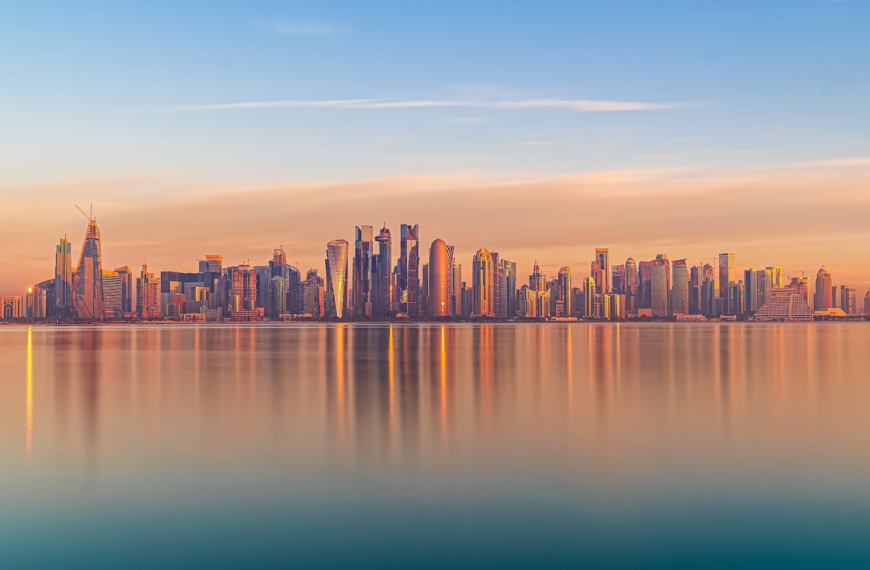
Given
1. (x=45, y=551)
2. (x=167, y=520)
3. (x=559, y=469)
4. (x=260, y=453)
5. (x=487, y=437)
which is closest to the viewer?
(x=45, y=551)

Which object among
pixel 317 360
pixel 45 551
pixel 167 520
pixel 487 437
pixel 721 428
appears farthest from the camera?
pixel 317 360

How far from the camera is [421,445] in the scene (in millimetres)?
28109

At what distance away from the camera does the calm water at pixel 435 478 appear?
1652 cm

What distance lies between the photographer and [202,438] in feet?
98.9

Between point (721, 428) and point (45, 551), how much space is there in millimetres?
25403

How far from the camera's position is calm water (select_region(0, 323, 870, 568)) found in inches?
650

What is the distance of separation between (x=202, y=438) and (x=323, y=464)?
24.4 ft

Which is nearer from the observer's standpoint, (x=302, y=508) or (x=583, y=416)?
(x=302, y=508)

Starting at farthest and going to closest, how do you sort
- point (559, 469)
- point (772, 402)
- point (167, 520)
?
1. point (772, 402)
2. point (559, 469)
3. point (167, 520)

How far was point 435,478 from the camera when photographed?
74.8 ft

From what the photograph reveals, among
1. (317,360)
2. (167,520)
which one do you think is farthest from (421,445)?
(317,360)

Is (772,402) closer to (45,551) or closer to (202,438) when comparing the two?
(202,438)

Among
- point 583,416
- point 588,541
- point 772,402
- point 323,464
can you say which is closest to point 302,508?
point 323,464

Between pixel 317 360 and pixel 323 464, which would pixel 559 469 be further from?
pixel 317 360
